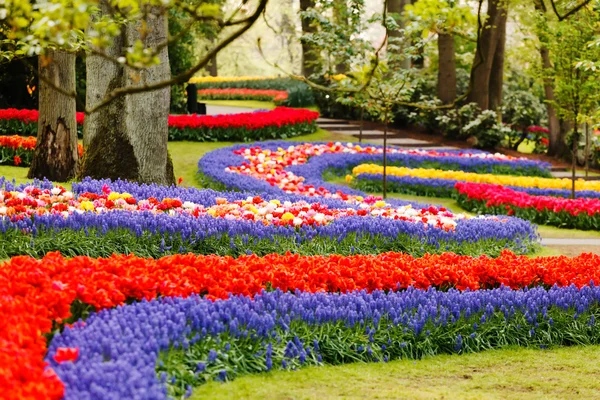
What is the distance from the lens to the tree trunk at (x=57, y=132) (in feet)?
48.1

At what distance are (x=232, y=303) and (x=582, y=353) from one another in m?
2.76

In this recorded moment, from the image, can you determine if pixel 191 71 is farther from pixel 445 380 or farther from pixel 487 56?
pixel 487 56

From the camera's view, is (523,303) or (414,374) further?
(523,303)

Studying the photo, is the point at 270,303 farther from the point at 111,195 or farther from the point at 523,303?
the point at 111,195

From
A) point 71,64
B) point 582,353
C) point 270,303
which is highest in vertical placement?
point 71,64

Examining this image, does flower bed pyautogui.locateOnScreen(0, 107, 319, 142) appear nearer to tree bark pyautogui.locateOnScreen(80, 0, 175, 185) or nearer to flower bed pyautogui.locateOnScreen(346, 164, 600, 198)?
flower bed pyautogui.locateOnScreen(346, 164, 600, 198)

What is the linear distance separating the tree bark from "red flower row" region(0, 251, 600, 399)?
564cm

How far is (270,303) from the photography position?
5984 millimetres

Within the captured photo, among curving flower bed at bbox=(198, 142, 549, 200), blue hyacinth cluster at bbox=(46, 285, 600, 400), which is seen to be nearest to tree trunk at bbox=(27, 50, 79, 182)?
curving flower bed at bbox=(198, 142, 549, 200)

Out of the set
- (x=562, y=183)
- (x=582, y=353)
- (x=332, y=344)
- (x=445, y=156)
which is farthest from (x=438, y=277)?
(x=445, y=156)

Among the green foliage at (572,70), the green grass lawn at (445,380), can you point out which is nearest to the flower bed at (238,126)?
the green foliage at (572,70)

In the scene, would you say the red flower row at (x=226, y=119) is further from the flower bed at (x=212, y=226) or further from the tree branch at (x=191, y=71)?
the tree branch at (x=191, y=71)

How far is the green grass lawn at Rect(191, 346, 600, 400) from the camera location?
5.05 meters

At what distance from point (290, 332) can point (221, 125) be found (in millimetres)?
18749
